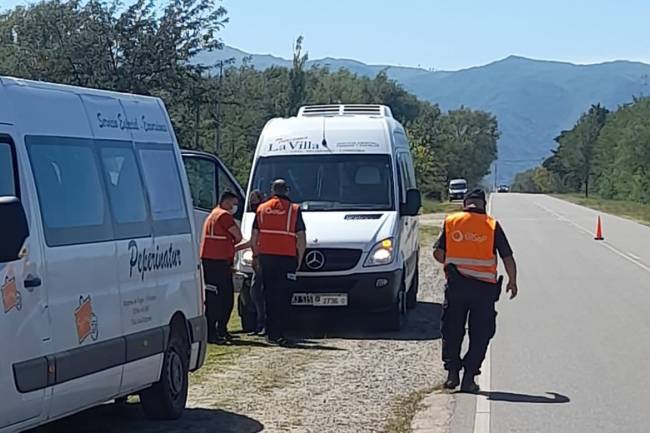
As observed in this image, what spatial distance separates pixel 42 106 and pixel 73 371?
1665 millimetres

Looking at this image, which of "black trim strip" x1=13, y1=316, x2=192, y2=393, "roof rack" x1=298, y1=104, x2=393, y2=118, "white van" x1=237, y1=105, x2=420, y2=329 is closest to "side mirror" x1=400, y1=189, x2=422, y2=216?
"white van" x1=237, y1=105, x2=420, y2=329

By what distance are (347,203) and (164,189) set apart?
21.3 feet

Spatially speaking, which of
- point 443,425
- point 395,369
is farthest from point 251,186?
point 443,425

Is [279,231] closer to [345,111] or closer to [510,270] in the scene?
[510,270]

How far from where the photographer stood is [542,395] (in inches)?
430

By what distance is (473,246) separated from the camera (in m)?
11.1

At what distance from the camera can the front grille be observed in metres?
14.8

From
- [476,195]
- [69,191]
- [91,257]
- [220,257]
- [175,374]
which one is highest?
[69,191]

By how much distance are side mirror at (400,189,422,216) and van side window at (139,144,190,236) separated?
21.0ft

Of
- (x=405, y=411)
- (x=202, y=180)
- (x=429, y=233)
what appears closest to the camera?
(x=405, y=411)

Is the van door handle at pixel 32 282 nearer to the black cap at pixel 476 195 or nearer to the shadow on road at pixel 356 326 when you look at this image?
the black cap at pixel 476 195

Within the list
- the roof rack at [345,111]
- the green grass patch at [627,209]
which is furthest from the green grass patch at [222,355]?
the green grass patch at [627,209]

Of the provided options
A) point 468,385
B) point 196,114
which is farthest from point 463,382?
point 196,114

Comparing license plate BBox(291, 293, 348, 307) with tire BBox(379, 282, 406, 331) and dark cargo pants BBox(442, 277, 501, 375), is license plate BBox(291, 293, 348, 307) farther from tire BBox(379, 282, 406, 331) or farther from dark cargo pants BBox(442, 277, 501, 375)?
dark cargo pants BBox(442, 277, 501, 375)
